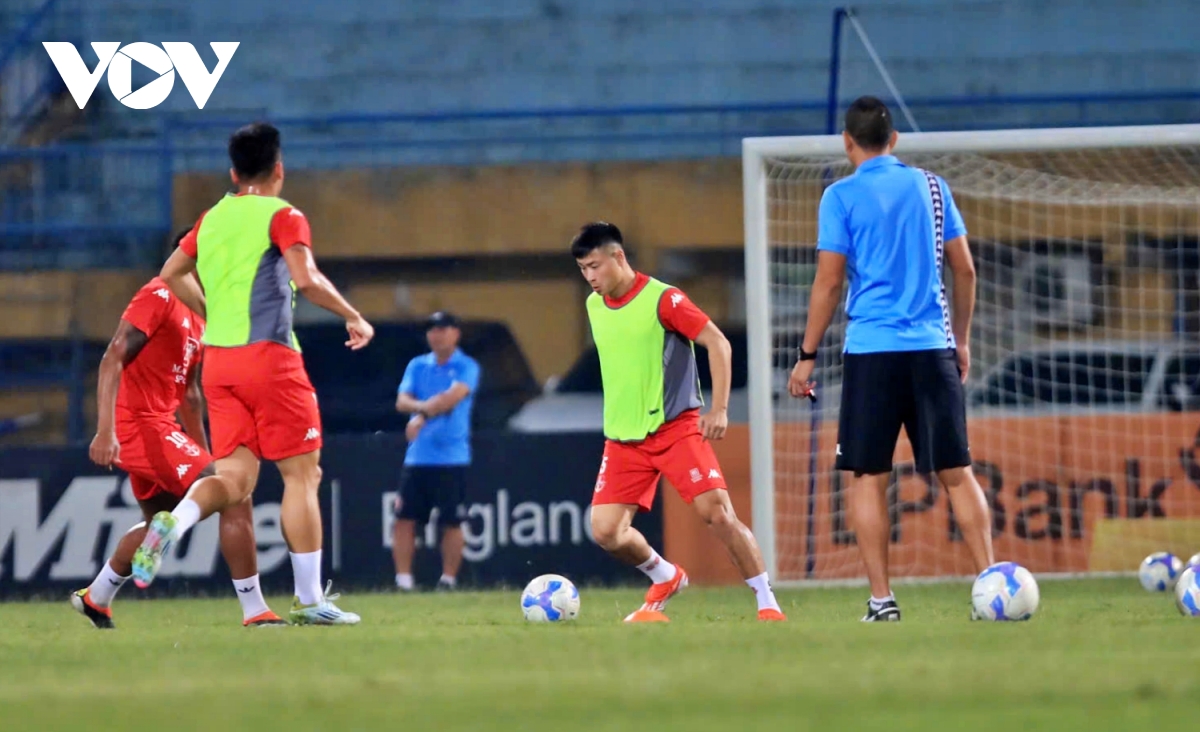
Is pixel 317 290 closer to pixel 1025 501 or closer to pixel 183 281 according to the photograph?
pixel 183 281

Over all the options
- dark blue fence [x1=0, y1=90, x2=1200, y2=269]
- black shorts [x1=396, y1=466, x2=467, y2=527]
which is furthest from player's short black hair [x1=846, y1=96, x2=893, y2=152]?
dark blue fence [x1=0, y1=90, x2=1200, y2=269]

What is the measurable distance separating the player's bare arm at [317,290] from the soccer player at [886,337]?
1509 mm

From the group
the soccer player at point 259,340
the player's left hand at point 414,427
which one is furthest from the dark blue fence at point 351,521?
the soccer player at point 259,340

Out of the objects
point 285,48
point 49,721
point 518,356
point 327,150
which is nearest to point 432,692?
point 49,721

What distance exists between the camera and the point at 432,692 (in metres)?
4.45

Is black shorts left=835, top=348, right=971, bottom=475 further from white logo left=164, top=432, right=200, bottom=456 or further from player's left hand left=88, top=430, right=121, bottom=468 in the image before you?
player's left hand left=88, top=430, right=121, bottom=468

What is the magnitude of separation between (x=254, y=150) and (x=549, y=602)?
2.02 meters

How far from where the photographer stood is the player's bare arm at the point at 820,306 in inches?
261

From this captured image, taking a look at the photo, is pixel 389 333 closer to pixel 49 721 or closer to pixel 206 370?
pixel 206 370

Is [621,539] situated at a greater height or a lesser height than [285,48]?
lesser

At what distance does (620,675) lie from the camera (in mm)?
4762

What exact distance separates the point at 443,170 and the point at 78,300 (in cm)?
251

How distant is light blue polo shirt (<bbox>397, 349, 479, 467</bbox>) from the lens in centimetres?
1179

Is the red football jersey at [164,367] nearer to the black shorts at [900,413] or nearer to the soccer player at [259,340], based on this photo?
the soccer player at [259,340]
